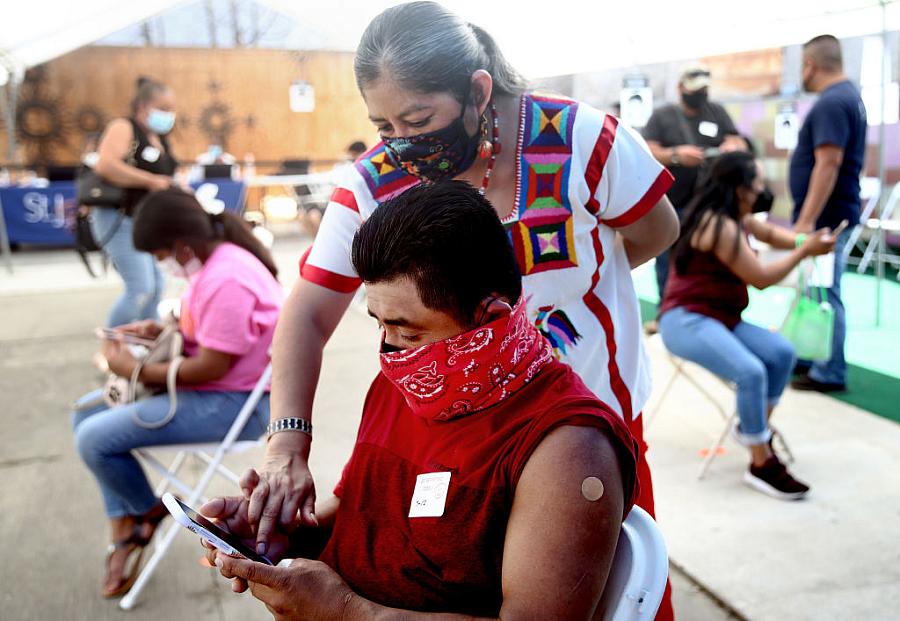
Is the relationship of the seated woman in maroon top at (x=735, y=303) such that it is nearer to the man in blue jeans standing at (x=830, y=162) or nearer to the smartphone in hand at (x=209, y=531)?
the man in blue jeans standing at (x=830, y=162)

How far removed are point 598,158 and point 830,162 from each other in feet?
10.7

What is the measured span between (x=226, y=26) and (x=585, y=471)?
1727 centimetres

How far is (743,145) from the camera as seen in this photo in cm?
488

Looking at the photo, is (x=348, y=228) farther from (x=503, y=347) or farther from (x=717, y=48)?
(x=717, y=48)

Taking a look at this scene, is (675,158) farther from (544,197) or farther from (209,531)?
(209,531)

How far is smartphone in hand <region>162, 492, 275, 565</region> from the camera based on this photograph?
110cm

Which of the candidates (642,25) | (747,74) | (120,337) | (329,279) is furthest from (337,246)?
(747,74)

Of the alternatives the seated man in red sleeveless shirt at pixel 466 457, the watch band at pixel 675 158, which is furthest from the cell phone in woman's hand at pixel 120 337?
the watch band at pixel 675 158

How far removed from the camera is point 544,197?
61.1 inches

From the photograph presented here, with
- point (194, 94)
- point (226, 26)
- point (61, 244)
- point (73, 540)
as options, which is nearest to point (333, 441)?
point (73, 540)

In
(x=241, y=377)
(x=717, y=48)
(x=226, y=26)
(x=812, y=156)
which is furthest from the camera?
(x=226, y=26)

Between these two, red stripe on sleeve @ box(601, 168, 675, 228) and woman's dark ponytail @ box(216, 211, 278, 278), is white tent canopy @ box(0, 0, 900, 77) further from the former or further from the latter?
red stripe on sleeve @ box(601, 168, 675, 228)

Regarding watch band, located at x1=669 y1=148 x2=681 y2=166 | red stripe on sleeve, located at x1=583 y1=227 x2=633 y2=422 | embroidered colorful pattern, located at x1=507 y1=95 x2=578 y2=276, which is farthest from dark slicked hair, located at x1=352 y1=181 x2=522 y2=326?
watch band, located at x1=669 y1=148 x2=681 y2=166

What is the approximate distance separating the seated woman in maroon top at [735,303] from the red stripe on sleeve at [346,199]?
2175 millimetres
